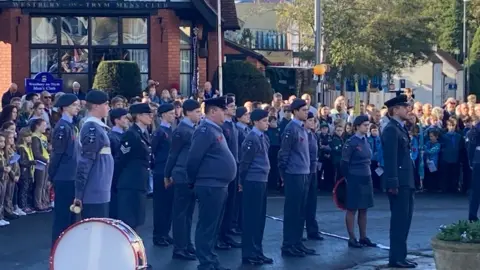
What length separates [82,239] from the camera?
8.73 meters

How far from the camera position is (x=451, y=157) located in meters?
21.7

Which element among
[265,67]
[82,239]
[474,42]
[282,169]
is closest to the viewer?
[82,239]

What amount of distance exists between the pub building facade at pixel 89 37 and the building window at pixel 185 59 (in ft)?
2.75

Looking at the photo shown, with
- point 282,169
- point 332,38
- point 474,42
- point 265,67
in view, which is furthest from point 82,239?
point 474,42

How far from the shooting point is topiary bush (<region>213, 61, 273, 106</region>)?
2689 cm

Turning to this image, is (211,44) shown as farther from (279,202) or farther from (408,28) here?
(408,28)

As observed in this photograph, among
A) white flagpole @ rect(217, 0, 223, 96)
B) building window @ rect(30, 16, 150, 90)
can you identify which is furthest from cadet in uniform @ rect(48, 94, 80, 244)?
building window @ rect(30, 16, 150, 90)

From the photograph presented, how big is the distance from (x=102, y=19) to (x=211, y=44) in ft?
11.5

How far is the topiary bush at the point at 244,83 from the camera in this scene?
1059 inches

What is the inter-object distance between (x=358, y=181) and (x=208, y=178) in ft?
11.0

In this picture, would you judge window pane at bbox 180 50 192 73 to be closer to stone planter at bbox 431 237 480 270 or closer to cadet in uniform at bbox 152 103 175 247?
cadet in uniform at bbox 152 103 175 247

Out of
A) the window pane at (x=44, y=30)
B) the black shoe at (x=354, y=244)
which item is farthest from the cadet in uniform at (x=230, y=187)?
the window pane at (x=44, y=30)

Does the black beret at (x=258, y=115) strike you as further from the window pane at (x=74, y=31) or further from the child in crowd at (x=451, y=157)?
the window pane at (x=74, y=31)

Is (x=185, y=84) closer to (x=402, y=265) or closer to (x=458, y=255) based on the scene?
(x=402, y=265)
